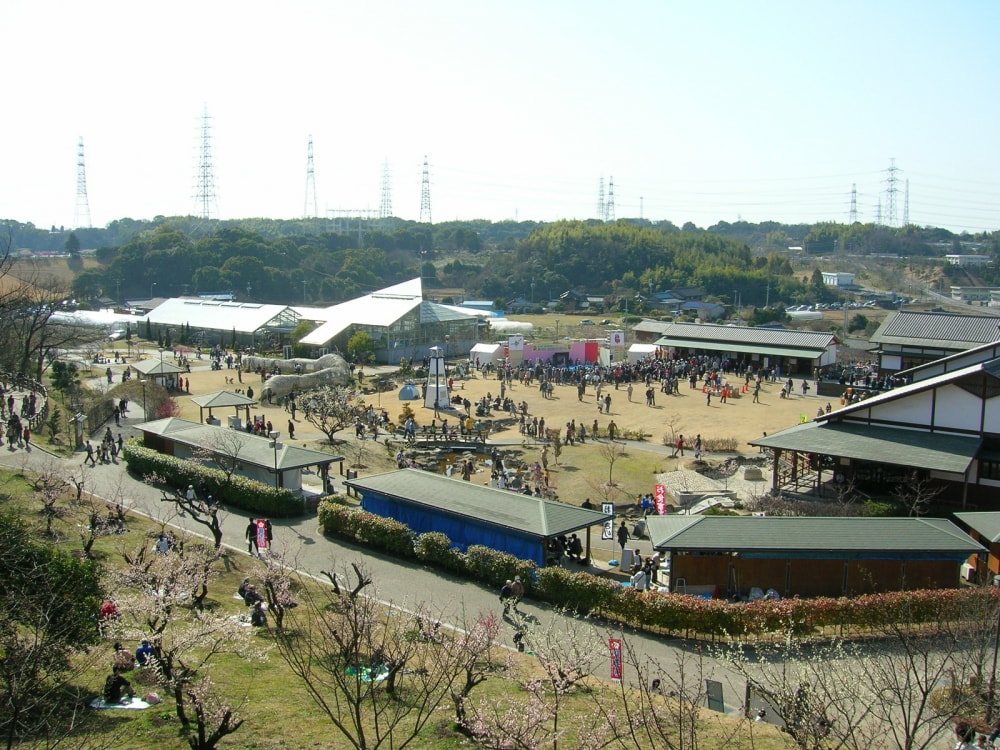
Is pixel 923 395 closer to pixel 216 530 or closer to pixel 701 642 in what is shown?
pixel 701 642

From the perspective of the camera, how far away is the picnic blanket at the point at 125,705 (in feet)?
30.5

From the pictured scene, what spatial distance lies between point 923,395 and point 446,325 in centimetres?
3267

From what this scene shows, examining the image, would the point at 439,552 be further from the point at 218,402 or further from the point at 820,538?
the point at 218,402

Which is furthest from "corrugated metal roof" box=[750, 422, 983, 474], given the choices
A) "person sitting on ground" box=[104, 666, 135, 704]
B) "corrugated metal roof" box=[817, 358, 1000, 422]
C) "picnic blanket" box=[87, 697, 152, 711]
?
"person sitting on ground" box=[104, 666, 135, 704]

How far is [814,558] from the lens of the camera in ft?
48.2

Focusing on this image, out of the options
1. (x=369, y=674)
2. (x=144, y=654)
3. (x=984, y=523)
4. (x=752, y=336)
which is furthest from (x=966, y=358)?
(x=144, y=654)

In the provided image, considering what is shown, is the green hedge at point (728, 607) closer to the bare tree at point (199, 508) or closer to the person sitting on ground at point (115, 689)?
the bare tree at point (199, 508)

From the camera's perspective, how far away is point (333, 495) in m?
20.3

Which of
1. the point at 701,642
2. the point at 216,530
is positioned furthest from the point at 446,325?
the point at 701,642

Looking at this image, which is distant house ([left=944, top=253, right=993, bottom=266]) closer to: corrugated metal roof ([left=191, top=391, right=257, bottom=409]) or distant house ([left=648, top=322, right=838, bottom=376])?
distant house ([left=648, top=322, right=838, bottom=376])

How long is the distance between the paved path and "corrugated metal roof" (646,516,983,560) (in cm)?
232

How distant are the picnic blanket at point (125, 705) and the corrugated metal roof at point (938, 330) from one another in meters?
33.5

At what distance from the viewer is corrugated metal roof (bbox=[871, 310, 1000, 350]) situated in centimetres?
3400

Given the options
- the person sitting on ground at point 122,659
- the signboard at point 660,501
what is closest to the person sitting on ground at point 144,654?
Result: the person sitting on ground at point 122,659
